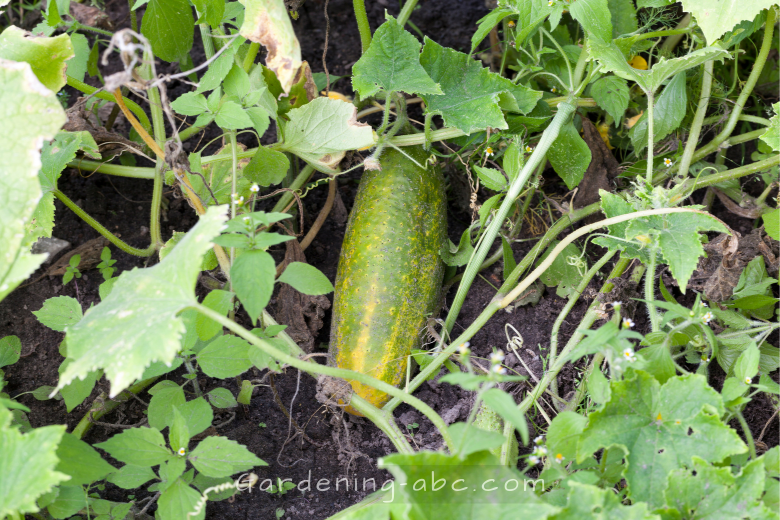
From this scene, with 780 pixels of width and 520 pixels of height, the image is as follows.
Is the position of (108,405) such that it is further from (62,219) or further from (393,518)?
(393,518)

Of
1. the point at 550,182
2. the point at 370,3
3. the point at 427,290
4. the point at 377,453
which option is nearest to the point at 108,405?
the point at 377,453

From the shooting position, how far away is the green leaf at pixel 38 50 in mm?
1375

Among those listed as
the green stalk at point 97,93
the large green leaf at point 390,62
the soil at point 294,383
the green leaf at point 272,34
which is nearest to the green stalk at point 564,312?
the soil at point 294,383

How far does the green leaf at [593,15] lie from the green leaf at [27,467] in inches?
52.7

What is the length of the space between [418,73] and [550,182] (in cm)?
69

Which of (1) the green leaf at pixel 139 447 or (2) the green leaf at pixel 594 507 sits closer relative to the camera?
(2) the green leaf at pixel 594 507

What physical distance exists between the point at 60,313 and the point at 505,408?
102cm

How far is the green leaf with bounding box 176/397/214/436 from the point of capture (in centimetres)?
125

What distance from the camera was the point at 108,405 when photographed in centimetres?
150

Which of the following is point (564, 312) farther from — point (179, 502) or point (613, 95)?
point (179, 502)

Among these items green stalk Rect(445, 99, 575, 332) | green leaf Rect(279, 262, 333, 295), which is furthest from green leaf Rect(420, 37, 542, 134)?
green leaf Rect(279, 262, 333, 295)

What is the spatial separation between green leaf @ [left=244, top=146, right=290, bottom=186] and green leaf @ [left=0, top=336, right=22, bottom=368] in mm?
675

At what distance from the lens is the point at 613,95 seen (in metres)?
1.67

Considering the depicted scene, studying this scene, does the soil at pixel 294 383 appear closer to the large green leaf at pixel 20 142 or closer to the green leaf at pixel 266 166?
the green leaf at pixel 266 166
